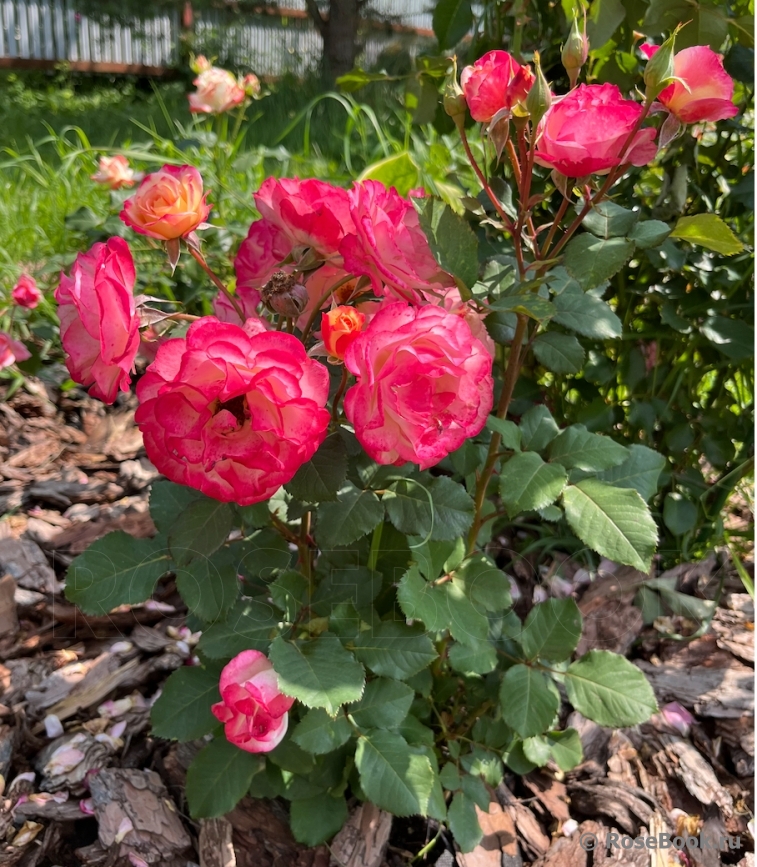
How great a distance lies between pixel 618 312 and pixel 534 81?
79cm

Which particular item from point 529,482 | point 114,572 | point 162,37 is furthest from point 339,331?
point 162,37

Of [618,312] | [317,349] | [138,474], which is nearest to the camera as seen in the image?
[317,349]

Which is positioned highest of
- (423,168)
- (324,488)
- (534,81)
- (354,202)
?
(534,81)

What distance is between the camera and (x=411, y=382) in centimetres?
58

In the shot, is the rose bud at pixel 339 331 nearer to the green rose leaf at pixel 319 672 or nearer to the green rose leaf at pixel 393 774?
the green rose leaf at pixel 319 672

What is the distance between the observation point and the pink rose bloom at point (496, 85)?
0.69 m

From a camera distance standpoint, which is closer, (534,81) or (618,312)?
(534,81)

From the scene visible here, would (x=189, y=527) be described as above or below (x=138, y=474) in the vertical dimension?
above

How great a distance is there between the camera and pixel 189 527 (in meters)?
0.75

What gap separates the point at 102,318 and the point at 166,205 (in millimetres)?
141

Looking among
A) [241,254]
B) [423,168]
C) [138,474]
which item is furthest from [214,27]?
[241,254]

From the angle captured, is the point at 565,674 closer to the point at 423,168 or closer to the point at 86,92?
the point at 423,168

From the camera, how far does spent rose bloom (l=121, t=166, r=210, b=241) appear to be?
68 centimetres

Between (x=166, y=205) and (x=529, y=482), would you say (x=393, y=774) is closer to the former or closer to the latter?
(x=529, y=482)
